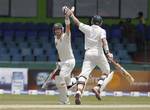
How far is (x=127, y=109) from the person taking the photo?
43.7ft

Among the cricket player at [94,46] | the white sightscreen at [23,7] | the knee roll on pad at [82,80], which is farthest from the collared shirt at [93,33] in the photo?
the white sightscreen at [23,7]

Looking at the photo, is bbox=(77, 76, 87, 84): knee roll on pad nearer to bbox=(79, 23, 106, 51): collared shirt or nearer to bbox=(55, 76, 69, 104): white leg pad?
bbox=(55, 76, 69, 104): white leg pad

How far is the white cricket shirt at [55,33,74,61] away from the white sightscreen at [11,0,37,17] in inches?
608

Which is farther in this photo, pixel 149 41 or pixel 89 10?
pixel 89 10

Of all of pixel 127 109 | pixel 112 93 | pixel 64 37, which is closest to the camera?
pixel 127 109

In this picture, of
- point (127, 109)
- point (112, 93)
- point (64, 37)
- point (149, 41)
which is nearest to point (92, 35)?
point (64, 37)

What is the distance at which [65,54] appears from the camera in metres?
16.8

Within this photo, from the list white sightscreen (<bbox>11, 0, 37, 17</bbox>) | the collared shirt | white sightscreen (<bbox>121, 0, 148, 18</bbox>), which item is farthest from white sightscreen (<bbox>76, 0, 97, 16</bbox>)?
the collared shirt

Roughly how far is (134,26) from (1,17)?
6.34m

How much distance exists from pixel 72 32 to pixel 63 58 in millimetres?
14060

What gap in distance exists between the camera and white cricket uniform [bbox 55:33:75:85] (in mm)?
16500

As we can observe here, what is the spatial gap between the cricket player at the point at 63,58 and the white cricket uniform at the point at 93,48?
1.38 ft

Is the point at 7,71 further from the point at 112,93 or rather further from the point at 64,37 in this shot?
the point at 64,37

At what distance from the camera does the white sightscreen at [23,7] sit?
32.1m
